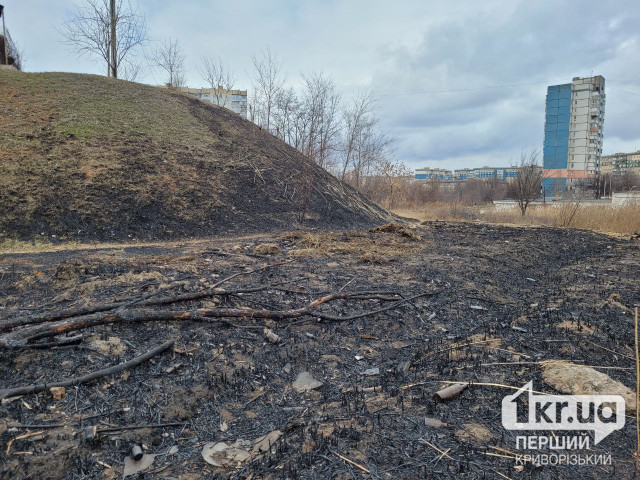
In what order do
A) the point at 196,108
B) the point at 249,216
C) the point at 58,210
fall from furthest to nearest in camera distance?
1. the point at 196,108
2. the point at 249,216
3. the point at 58,210

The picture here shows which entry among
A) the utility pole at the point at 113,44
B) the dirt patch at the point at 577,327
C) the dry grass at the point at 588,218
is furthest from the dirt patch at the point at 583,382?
Answer: the utility pole at the point at 113,44

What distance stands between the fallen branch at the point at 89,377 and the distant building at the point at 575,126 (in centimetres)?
4681

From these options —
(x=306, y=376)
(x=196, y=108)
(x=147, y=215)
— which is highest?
(x=196, y=108)

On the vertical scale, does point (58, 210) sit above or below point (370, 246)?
above

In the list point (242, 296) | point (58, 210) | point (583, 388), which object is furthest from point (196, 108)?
point (583, 388)

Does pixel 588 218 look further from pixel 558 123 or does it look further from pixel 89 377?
pixel 558 123

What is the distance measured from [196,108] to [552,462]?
623 inches

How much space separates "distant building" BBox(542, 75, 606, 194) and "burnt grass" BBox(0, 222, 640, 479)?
1744 inches

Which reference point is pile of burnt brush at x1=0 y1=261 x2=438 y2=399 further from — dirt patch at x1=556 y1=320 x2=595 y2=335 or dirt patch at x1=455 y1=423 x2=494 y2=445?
dirt patch at x1=455 y1=423 x2=494 y2=445

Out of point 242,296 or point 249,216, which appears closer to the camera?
point 242,296

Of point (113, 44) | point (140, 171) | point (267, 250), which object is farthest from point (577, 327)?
point (113, 44)

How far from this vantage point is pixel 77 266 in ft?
14.4

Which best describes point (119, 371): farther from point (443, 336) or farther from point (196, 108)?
point (196, 108)

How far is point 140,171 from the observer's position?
398 inches
